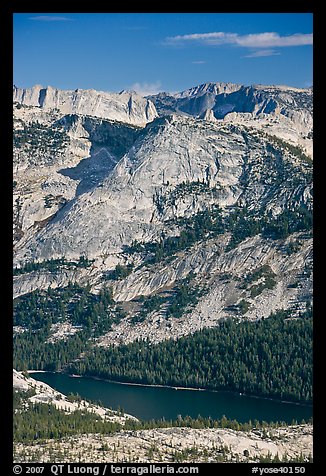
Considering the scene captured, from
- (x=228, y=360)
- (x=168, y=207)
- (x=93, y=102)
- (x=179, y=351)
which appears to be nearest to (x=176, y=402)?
(x=228, y=360)

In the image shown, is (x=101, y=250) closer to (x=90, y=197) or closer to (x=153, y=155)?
(x=90, y=197)

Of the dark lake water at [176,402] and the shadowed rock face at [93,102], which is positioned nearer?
the dark lake water at [176,402]

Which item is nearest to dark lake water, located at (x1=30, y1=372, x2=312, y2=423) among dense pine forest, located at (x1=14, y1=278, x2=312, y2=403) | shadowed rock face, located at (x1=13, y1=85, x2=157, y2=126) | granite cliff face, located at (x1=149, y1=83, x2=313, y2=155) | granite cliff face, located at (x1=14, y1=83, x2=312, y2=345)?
dense pine forest, located at (x1=14, y1=278, x2=312, y2=403)

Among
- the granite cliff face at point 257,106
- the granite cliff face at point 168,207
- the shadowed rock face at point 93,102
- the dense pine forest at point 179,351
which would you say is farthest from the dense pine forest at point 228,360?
the shadowed rock face at point 93,102

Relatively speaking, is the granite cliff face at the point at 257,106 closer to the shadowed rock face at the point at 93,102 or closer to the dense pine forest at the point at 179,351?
the shadowed rock face at the point at 93,102

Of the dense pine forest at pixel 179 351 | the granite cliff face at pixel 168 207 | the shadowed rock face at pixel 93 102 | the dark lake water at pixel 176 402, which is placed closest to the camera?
the dark lake water at pixel 176 402
